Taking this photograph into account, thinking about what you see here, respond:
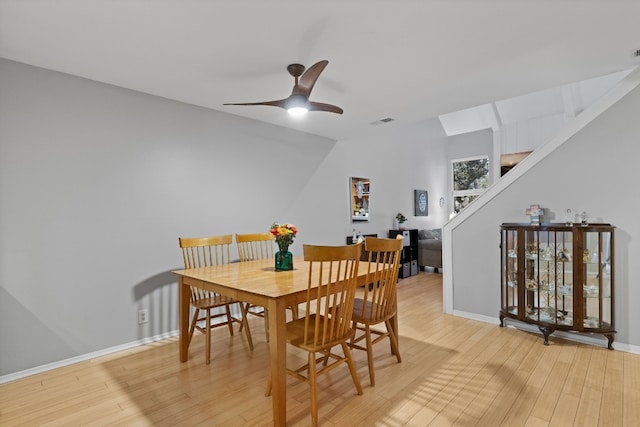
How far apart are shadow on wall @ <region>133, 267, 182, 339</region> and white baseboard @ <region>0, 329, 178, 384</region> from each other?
0.04 metres

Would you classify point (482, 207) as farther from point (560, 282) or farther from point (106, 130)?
point (106, 130)

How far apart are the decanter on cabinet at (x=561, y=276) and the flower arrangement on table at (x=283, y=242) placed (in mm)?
2162

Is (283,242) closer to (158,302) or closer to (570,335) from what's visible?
(158,302)

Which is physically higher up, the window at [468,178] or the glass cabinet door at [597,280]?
the window at [468,178]

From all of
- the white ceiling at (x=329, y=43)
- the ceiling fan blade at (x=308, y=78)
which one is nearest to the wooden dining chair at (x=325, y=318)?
the ceiling fan blade at (x=308, y=78)

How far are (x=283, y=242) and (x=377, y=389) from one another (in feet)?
4.09

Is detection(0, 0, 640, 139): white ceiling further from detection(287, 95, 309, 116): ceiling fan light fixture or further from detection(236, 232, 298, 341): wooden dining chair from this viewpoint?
detection(236, 232, 298, 341): wooden dining chair

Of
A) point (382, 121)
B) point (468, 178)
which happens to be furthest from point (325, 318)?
point (468, 178)

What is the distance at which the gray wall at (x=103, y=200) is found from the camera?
246 cm

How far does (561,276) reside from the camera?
9.57ft

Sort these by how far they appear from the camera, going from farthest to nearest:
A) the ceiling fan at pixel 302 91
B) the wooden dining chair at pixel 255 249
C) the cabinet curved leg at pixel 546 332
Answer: the wooden dining chair at pixel 255 249 < the cabinet curved leg at pixel 546 332 < the ceiling fan at pixel 302 91

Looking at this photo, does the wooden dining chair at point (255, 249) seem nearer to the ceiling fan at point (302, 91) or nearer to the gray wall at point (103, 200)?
the gray wall at point (103, 200)

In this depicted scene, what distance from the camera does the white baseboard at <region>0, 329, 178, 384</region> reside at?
242 cm

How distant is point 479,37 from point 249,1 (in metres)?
1.56
